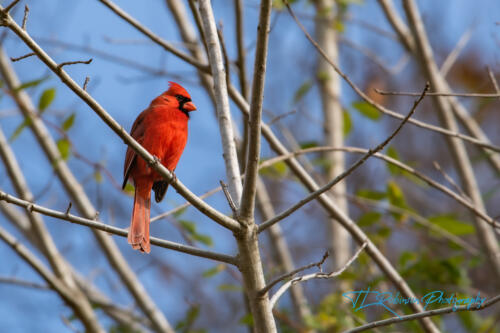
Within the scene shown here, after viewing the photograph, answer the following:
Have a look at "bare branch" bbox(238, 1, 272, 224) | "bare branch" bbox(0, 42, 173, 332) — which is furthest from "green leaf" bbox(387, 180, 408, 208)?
"bare branch" bbox(238, 1, 272, 224)

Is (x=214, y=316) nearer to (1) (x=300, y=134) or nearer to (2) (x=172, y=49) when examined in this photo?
(1) (x=300, y=134)

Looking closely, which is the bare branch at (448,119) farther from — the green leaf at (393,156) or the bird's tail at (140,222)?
the bird's tail at (140,222)

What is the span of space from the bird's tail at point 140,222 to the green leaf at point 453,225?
4.93ft

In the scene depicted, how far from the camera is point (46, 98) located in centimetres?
346

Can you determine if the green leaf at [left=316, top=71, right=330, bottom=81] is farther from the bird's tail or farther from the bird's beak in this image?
the bird's tail

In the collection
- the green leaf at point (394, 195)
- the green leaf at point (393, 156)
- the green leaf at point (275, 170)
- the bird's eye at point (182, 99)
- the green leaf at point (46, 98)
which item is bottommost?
the green leaf at point (394, 195)

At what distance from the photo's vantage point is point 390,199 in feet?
11.3

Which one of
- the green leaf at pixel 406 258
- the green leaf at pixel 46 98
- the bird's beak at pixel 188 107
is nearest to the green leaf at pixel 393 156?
the green leaf at pixel 406 258

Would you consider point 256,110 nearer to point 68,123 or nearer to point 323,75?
point 68,123

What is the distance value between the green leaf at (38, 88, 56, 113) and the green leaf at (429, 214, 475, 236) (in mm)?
2143

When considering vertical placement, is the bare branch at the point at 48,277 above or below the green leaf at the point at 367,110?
below

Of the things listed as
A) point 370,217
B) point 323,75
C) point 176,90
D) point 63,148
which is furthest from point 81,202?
point 323,75

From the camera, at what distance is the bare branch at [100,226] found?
186 cm

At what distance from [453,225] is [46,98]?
2270 mm
